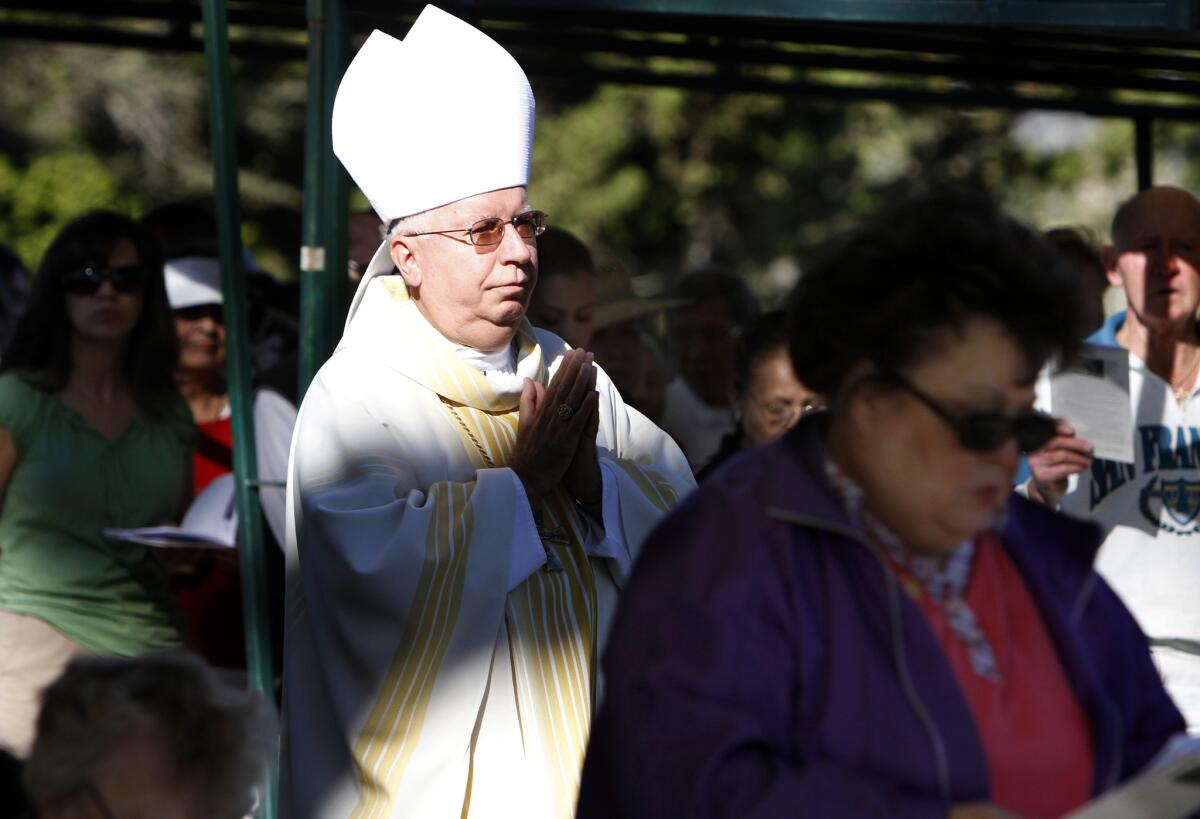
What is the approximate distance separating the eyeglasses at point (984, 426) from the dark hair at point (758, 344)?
3118 millimetres

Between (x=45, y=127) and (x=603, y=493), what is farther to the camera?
(x=45, y=127)

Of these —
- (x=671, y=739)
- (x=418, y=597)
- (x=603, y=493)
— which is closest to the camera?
(x=671, y=739)

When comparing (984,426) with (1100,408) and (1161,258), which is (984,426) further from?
(1161,258)

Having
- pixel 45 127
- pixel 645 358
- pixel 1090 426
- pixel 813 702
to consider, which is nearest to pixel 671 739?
pixel 813 702

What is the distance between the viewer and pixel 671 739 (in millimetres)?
2004

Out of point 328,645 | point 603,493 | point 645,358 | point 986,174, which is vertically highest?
point 986,174

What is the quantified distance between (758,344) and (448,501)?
2324 millimetres

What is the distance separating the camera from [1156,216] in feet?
16.9

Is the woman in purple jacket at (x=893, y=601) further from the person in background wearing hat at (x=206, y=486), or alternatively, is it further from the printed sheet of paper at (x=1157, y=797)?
the person in background wearing hat at (x=206, y=486)

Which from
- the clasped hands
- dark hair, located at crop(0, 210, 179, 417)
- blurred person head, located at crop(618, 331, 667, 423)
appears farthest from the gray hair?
blurred person head, located at crop(618, 331, 667, 423)

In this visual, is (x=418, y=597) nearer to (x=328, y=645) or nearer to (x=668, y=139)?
(x=328, y=645)

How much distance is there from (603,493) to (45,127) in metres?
18.8

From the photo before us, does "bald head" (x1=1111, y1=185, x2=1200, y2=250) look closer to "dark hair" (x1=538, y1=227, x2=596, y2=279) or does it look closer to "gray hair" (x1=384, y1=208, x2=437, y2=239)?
"dark hair" (x1=538, y1=227, x2=596, y2=279)

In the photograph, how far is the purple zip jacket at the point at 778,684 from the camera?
Result: 197 cm
